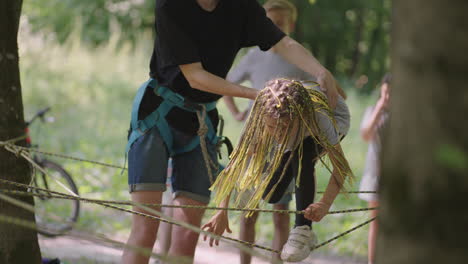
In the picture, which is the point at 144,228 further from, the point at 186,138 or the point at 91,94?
the point at 91,94

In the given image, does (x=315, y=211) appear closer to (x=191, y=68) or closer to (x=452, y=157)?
(x=191, y=68)

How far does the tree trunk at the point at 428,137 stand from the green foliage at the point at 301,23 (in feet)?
30.2

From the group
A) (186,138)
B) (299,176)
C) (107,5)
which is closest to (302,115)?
(299,176)

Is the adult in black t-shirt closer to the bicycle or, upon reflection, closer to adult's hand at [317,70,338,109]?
adult's hand at [317,70,338,109]

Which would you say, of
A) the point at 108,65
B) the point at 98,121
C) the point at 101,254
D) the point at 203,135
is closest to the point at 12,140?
the point at 203,135

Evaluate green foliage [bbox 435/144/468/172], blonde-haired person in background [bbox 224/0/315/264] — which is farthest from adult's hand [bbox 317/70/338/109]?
green foliage [bbox 435/144/468/172]

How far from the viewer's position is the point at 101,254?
4.82 metres

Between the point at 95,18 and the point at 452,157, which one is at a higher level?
the point at 95,18

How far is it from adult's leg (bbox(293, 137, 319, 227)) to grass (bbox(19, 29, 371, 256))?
1.70ft

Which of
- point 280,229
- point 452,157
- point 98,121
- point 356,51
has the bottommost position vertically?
point 98,121

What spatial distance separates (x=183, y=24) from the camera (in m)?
2.79

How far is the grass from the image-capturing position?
243 inches

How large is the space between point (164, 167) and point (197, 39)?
0.59m

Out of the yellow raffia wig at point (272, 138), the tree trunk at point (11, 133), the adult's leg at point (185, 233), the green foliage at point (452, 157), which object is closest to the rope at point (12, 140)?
the tree trunk at point (11, 133)
